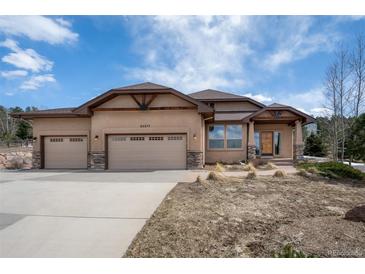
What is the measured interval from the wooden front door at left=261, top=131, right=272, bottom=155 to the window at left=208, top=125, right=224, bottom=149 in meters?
3.64

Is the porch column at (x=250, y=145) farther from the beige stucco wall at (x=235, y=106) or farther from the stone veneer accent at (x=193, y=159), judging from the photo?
the stone veneer accent at (x=193, y=159)

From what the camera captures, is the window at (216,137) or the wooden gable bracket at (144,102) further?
the window at (216,137)

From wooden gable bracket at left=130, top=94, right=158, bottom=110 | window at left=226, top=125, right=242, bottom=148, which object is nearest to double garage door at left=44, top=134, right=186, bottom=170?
wooden gable bracket at left=130, top=94, right=158, bottom=110

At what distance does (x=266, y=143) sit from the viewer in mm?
17484

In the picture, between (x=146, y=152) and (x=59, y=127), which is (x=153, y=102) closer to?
(x=146, y=152)

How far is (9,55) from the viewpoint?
10719mm

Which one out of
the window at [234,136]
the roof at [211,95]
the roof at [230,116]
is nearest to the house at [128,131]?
the roof at [230,116]

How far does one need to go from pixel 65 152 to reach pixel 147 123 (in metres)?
5.68

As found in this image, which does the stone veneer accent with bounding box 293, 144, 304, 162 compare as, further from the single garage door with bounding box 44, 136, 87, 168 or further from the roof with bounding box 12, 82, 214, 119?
the single garage door with bounding box 44, 136, 87, 168

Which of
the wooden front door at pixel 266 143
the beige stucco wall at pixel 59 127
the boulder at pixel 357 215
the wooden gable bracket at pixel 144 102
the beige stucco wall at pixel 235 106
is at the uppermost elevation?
the beige stucco wall at pixel 235 106

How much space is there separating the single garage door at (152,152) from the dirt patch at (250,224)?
5696 mm

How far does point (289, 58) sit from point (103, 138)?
35.5ft

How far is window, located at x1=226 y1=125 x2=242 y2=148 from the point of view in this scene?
15844 mm

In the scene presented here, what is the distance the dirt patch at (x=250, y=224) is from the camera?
3.54m
